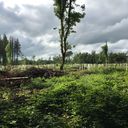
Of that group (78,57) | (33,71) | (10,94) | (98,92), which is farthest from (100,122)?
(78,57)

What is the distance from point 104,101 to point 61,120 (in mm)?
2541

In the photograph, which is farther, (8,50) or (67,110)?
(8,50)

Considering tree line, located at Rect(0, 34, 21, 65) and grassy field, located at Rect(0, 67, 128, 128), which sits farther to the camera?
tree line, located at Rect(0, 34, 21, 65)

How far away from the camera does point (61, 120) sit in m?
13.9

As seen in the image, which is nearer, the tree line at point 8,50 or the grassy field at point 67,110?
the grassy field at point 67,110

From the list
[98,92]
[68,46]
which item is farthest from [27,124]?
[68,46]

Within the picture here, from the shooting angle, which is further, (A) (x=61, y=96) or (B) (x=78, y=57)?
(B) (x=78, y=57)

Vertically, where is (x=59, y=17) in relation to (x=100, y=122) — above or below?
above

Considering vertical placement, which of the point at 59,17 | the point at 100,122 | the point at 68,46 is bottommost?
the point at 100,122

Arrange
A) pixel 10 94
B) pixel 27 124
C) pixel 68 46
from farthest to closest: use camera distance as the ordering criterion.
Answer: pixel 68 46
pixel 10 94
pixel 27 124

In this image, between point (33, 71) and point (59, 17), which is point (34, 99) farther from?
point (59, 17)

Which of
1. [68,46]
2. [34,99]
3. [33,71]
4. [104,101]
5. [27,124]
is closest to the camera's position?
[27,124]

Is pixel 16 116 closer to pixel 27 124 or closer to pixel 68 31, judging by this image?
pixel 27 124

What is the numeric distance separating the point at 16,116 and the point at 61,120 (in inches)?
65.1
